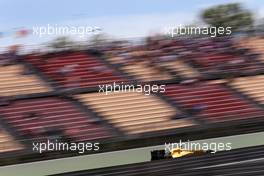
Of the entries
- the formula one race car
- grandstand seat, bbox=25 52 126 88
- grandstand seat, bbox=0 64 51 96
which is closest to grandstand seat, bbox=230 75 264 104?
grandstand seat, bbox=25 52 126 88

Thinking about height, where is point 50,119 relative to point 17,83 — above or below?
below

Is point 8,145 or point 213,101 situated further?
point 213,101

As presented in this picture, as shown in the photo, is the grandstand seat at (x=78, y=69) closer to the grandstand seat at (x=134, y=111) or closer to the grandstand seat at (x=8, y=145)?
the grandstand seat at (x=134, y=111)

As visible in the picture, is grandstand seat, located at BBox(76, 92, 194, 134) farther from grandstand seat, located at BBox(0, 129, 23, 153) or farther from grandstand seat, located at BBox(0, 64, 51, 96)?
grandstand seat, located at BBox(0, 129, 23, 153)

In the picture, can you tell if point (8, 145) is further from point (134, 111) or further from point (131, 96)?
point (131, 96)

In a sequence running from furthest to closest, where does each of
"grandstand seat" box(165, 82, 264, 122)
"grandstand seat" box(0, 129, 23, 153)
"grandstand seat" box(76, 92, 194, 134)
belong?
"grandstand seat" box(165, 82, 264, 122), "grandstand seat" box(76, 92, 194, 134), "grandstand seat" box(0, 129, 23, 153)

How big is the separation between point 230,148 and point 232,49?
15.8 feet

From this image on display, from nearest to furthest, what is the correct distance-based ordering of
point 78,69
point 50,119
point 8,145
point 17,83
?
point 8,145
point 50,119
point 17,83
point 78,69

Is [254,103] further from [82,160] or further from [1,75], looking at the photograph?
[1,75]

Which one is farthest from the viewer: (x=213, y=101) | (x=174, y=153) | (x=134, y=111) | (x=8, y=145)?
(x=213, y=101)

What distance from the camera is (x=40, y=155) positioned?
7.53 metres

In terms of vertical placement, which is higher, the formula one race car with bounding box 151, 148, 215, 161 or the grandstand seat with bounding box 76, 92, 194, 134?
the grandstand seat with bounding box 76, 92, 194, 134

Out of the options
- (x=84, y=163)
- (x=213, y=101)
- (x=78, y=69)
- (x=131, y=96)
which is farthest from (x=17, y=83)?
(x=213, y=101)

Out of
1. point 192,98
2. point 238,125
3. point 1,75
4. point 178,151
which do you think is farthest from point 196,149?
point 1,75
